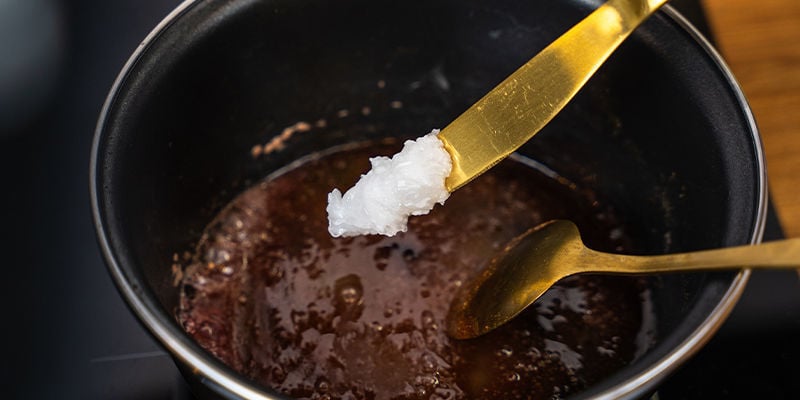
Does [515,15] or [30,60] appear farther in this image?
[30,60]

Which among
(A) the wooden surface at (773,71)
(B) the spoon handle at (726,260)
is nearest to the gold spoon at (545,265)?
(B) the spoon handle at (726,260)

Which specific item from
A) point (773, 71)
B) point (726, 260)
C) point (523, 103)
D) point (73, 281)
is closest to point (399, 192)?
point (523, 103)

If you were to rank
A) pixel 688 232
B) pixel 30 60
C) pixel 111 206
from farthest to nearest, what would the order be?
pixel 30 60
pixel 688 232
pixel 111 206

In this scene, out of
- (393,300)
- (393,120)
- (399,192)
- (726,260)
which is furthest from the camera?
(393,120)

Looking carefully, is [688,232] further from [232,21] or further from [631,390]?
[232,21]

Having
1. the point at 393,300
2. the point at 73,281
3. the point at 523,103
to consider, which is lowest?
the point at 393,300

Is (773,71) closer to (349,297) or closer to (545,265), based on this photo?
(545,265)

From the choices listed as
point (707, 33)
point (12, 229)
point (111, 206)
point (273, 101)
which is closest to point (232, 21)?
point (273, 101)
